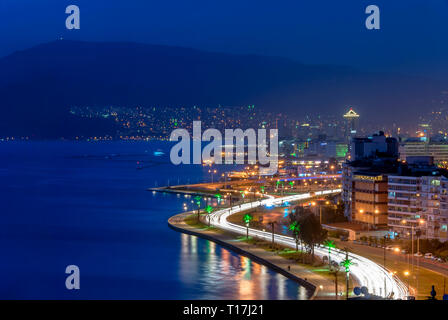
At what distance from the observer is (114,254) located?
35.7ft

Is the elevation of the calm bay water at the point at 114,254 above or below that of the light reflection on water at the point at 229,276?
below

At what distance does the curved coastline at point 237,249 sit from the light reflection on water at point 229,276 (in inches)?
2.7

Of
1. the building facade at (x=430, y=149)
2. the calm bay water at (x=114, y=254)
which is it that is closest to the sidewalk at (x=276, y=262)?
the calm bay water at (x=114, y=254)

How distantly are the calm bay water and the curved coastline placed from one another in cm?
10

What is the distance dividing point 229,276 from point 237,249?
5.42ft

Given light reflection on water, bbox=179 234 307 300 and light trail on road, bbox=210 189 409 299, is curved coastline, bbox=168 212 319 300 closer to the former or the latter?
light reflection on water, bbox=179 234 307 300

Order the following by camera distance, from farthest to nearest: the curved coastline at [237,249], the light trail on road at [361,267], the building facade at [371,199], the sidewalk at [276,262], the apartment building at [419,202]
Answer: the building facade at [371,199]
the apartment building at [419,202]
the curved coastline at [237,249]
the sidewalk at [276,262]
the light trail on road at [361,267]

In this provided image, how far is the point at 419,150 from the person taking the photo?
94.0ft

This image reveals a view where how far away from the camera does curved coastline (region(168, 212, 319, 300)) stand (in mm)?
7281

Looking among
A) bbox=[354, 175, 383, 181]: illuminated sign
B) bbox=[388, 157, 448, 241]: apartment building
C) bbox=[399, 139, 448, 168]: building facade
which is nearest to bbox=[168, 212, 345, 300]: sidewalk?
bbox=[388, 157, 448, 241]: apartment building

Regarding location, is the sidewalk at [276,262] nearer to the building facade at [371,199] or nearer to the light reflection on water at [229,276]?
the light reflection on water at [229,276]

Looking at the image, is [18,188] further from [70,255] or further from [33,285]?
[33,285]

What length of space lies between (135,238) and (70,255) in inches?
72.9

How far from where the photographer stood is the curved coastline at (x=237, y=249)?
7.28m
